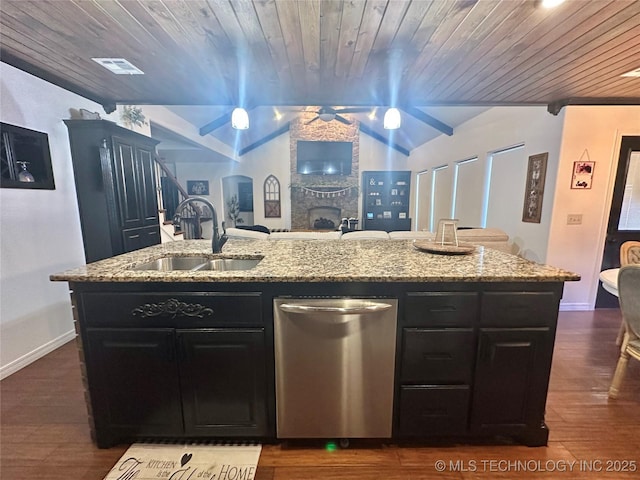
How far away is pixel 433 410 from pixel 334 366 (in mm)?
578

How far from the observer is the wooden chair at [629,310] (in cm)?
168

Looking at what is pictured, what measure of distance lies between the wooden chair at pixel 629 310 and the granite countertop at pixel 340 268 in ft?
2.09

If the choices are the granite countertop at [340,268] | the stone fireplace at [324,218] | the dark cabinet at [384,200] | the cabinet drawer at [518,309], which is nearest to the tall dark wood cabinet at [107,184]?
the granite countertop at [340,268]

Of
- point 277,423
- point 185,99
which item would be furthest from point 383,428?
point 185,99

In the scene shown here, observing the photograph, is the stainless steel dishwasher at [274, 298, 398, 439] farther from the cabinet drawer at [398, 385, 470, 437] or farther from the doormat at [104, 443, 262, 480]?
the doormat at [104, 443, 262, 480]

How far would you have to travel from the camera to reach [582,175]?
319 centimetres

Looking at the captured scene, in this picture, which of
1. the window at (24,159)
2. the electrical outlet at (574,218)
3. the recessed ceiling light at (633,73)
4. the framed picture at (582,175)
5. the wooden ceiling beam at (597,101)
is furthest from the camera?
the electrical outlet at (574,218)

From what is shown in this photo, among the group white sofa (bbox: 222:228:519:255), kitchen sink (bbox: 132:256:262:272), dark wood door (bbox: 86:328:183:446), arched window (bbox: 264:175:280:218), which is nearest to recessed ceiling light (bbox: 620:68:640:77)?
white sofa (bbox: 222:228:519:255)

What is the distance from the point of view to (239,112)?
2.88 meters

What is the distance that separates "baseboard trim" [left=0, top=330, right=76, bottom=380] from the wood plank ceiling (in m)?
2.30

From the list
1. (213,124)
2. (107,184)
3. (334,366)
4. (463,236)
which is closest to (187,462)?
(334,366)

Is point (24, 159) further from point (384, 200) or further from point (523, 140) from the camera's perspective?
point (384, 200)

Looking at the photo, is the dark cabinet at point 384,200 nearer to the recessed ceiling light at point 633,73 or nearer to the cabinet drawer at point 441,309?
the recessed ceiling light at point 633,73

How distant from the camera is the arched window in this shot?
8.81 meters
